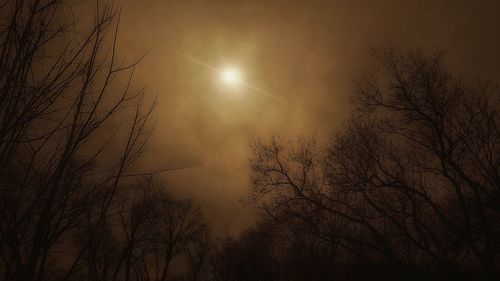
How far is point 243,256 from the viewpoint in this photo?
3638cm

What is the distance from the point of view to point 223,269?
125ft

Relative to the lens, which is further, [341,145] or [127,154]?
[341,145]

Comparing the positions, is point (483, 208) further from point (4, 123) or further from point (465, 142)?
point (4, 123)

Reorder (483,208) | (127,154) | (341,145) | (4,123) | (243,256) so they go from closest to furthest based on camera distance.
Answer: (4,123) → (127,154) → (483,208) → (341,145) → (243,256)

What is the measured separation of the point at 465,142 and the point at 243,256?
28.7m

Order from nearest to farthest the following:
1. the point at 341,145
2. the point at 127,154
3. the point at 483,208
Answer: the point at 127,154 < the point at 483,208 < the point at 341,145

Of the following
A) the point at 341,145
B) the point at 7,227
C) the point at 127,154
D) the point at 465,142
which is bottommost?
the point at 7,227

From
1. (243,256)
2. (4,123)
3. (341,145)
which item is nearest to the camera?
(4,123)

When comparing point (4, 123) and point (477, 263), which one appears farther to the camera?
point (477, 263)

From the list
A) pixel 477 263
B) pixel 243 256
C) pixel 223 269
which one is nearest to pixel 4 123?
pixel 477 263

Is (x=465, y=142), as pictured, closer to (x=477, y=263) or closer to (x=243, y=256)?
(x=477, y=263)

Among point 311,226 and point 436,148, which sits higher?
point 436,148

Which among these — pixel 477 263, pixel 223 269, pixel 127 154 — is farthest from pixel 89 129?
pixel 223 269

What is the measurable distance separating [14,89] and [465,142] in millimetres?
12826
